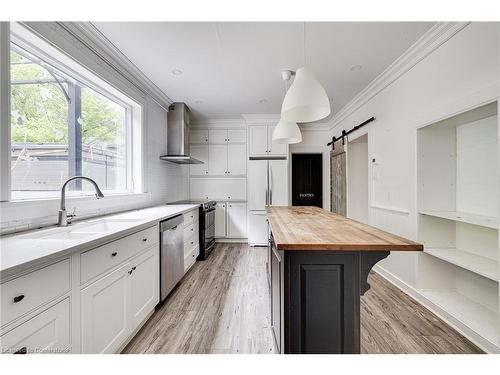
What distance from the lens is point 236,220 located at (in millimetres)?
4859

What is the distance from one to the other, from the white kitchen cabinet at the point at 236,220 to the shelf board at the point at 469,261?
3.22m

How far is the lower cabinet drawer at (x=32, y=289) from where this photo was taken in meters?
0.88

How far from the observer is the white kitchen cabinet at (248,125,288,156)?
15.6 feet

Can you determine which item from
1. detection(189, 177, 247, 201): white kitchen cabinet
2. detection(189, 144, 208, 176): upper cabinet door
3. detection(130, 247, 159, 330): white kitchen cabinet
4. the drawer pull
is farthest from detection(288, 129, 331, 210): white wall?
the drawer pull

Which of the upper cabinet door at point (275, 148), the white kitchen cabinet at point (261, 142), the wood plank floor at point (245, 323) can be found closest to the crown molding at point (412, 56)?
the upper cabinet door at point (275, 148)

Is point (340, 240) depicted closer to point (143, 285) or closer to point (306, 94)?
point (306, 94)

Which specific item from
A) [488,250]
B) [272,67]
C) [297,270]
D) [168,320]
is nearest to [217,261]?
[168,320]

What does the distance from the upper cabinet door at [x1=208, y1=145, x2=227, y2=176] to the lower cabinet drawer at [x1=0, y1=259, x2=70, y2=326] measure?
3892mm

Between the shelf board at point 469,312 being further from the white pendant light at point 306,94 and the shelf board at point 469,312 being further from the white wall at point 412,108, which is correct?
the white pendant light at point 306,94

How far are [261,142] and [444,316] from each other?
3783 mm

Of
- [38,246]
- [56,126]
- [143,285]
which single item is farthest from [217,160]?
[38,246]

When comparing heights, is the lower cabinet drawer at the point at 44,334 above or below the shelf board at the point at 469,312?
above

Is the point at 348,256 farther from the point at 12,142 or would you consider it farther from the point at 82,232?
the point at 12,142

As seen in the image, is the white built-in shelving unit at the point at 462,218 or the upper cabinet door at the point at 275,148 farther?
the upper cabinet door at the point at 275,148
